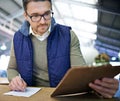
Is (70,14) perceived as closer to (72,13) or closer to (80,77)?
(72,13)

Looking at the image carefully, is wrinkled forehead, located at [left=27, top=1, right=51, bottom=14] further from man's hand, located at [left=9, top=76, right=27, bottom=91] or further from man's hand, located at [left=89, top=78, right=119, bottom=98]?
man's hand, located at [left=89, top=78, right=119, bottom=98]

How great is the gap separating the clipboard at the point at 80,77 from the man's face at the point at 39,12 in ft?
1.53

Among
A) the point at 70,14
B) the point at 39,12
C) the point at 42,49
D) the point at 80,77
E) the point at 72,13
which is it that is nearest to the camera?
the point at 80,77

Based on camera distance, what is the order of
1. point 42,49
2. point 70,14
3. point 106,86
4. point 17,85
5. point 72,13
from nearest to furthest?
1. point 106,86
2. point 17,85
3. point 42,49
4. point 72,13
5. point 70,14

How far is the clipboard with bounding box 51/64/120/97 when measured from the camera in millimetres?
906

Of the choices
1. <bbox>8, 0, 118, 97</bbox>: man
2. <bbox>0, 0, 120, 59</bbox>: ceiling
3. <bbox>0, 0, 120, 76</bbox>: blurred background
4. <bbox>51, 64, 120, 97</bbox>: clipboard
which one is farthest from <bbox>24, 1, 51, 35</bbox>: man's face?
<bbox>0, 0, 120, 59</bbox>: ceiling

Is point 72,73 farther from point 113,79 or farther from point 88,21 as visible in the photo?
point 88,21

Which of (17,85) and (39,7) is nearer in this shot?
(17,85)

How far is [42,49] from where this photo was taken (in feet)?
4.97

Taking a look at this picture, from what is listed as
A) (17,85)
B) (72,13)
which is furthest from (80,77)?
(72,13)

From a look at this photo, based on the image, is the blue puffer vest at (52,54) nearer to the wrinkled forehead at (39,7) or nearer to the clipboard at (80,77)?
the wrinkled forehead at (39,7)

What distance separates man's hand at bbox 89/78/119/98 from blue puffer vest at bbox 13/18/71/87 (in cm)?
43

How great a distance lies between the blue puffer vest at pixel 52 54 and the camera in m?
1.46

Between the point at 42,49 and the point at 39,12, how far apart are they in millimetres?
229
